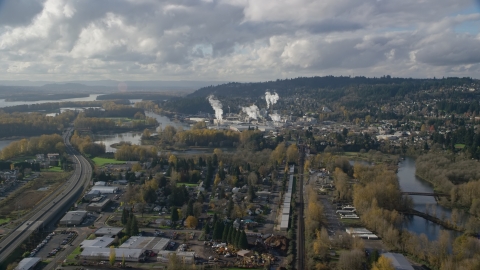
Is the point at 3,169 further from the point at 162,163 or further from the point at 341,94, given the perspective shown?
the point at 341,94

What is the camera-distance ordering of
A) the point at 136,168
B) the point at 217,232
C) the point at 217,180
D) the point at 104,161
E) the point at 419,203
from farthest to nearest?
the point at 104,161 < the point at 136,168 < the point at 217,180 < the point at 419,203 < the point at 217,232

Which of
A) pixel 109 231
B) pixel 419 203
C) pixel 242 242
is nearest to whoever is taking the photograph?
Result: pixel 242 242

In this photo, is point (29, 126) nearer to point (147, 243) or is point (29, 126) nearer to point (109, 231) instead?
point (109, 231)

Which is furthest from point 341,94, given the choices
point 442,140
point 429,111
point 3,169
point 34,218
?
point 34,218

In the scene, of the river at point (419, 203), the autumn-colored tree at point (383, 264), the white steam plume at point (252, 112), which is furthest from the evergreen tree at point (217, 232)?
the white steam plume at point (252, 112)

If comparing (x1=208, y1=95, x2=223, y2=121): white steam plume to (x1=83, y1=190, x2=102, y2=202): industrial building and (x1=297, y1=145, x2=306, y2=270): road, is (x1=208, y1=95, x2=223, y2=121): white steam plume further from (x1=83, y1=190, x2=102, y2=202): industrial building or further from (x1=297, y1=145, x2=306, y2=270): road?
(x1=83, y1=190, x2=102, y2=202): industrial building

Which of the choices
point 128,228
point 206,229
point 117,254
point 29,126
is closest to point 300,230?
point 206,229

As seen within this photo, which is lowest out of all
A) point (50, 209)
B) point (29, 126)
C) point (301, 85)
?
point (50, 209)
